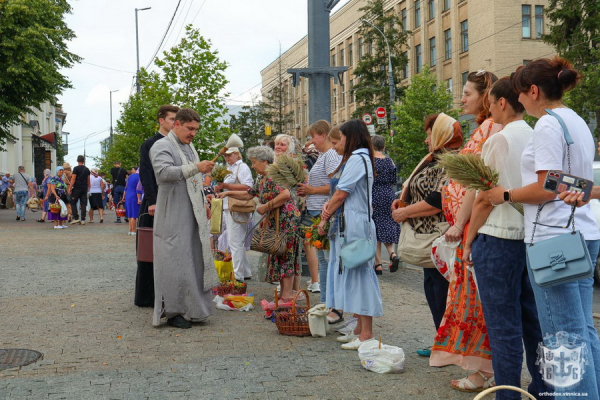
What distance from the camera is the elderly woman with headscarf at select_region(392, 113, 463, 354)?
17.4 feet

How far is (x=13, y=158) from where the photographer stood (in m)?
59.4

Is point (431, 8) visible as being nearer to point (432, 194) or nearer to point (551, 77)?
point (432, 194)

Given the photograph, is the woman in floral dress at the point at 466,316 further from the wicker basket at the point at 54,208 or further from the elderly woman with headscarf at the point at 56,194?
the elderly woman with headscarf at the point at 56,194

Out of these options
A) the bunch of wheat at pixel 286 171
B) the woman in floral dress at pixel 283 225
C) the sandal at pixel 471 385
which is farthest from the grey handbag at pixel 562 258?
the woman in floral dress at pixel 283 225

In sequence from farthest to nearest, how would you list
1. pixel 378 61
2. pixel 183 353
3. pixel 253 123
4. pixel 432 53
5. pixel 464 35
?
1. pixel 253 123
2. pixel 378 61
3. pixel 432 53
4. pixel 464 35
5. pixel 183 353

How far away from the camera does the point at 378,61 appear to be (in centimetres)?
5709

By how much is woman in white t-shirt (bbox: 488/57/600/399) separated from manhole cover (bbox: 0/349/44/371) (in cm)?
400

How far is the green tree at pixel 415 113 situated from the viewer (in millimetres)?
45438

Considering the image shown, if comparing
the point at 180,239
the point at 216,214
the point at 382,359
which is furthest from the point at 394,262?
the point at 382,359

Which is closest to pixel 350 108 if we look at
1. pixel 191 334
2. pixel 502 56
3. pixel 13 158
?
pixel 502 56

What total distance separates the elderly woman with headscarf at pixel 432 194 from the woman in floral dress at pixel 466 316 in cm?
34

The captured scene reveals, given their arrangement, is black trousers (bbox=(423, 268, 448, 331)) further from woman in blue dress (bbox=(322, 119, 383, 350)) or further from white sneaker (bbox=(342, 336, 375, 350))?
white sneaker (bbox=(342, 336, 375, 350))

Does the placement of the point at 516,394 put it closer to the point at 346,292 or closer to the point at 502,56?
the point at 346,292

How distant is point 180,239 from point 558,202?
4436 millimetres
